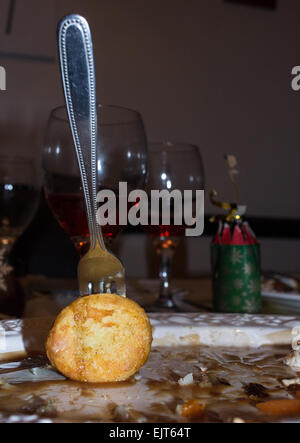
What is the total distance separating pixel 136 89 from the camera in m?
2.40

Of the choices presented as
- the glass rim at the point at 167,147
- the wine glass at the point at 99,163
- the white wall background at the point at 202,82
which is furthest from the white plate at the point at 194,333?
the white wall background at the point at 202,82

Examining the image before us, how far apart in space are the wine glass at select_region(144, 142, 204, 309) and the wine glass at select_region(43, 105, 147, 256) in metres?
0.11

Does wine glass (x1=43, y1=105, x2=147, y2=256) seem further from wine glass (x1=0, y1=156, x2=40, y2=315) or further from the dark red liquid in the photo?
wine glass (x1=0, y1=156, x2=40, y2=315)

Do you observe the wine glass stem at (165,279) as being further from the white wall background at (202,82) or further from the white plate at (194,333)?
the white wall background at (202,82)

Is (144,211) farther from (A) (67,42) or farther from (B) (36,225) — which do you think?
(B) (36,225)

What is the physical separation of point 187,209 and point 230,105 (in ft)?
6.10

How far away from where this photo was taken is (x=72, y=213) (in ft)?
2.44

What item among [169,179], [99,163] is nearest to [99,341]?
[99,163]

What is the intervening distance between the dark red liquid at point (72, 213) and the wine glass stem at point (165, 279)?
18cm

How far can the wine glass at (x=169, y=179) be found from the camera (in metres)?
0.85

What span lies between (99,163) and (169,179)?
174 mm

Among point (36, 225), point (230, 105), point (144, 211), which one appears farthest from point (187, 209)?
point (230, 105)

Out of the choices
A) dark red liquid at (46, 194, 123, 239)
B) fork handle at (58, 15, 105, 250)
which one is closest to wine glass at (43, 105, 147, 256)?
dark red liquid at (46, 194, 123, 239)
